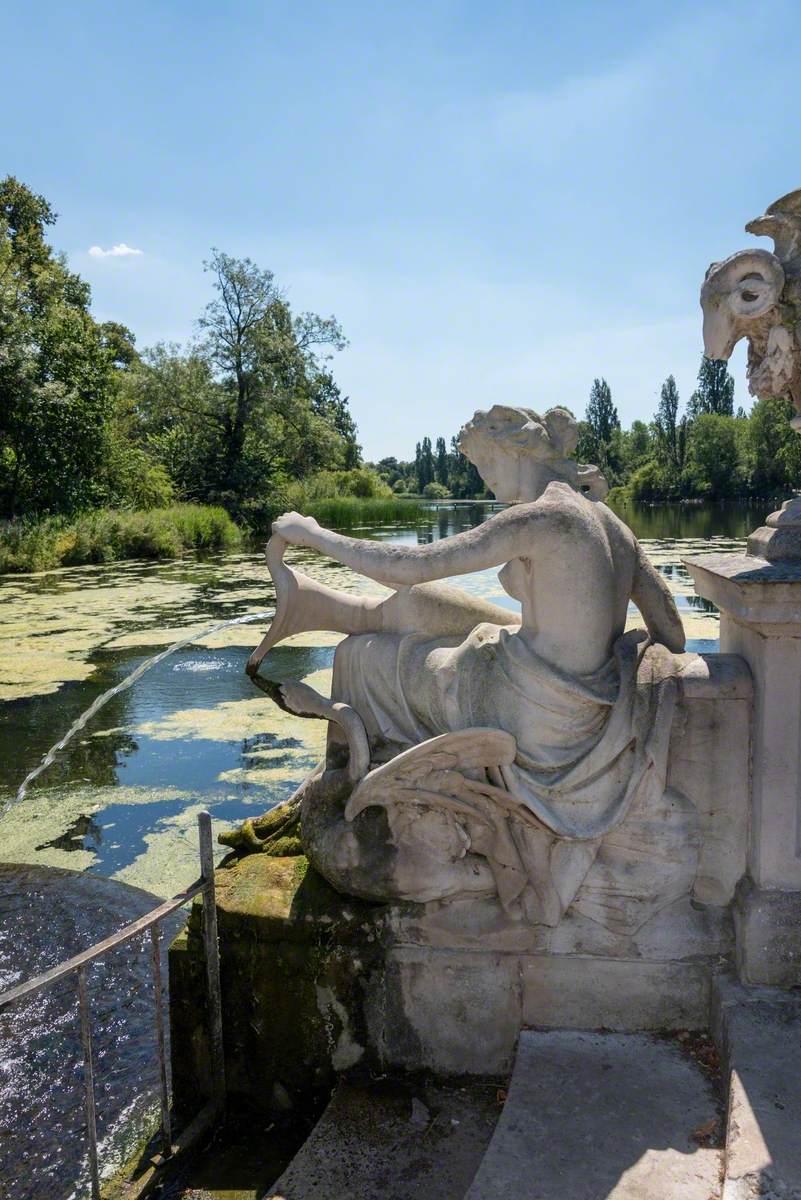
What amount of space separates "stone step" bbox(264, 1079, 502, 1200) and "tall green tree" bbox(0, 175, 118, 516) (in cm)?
2161

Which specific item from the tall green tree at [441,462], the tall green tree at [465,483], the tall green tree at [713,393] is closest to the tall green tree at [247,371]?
the tall green tree at [713,393]

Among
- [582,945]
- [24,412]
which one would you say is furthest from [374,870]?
[24,412]

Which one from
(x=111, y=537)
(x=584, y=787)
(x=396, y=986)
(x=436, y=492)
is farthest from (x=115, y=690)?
(x=436, y=492)

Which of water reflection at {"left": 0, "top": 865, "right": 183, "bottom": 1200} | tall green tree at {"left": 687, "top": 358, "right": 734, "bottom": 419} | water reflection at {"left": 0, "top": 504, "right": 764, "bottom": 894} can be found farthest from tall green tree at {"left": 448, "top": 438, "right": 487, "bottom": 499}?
water reflection at {"left": 0, "top": 865, "right": 183, "bottom": 1200}

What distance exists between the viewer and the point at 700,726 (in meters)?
2.81

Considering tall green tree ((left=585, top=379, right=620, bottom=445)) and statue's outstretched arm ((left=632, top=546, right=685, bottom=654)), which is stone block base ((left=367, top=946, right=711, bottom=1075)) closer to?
statue's outstretched arm ((left=632, top=546, right=685, bottom=654))

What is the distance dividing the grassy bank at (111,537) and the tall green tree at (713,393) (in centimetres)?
5531

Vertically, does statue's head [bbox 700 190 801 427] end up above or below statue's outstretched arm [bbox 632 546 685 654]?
above

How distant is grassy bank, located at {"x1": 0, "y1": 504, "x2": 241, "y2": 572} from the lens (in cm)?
1906

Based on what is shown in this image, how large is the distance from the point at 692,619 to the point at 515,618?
8617 millimetres

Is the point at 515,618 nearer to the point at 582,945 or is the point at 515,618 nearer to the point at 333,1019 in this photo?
the point at 582,945

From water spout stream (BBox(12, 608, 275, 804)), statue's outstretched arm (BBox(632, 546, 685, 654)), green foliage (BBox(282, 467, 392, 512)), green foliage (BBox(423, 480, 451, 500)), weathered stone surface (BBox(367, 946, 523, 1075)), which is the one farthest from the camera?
green foliage (BBox(423, 480, 451, 500))

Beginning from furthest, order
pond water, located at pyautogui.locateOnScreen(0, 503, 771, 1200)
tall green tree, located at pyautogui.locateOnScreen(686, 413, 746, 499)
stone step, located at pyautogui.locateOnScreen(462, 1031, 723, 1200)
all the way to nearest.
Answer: tall green tree, located at pyautogui.locateOnScreen(686, 413, 746, 499), pond water, located at pyautogui.locateOnScreen(0, 503, 771, 1200), stone step, located at pyautogui.locateOnScreen(462, 1031, 723, 1200)

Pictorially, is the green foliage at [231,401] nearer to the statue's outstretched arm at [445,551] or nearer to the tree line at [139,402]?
the tree line at [139,402]
